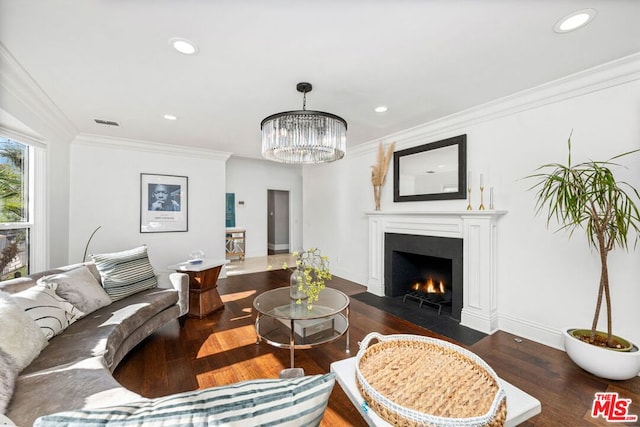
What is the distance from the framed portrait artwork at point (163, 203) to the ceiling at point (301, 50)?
166 centimetres

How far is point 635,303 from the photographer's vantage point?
80.7 inches

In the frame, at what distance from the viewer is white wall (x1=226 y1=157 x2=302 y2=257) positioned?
269 inches

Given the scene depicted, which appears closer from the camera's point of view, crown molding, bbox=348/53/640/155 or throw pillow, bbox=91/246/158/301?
crown molding, bbox=348/53/640/155

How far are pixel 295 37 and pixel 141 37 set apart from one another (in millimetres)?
1015

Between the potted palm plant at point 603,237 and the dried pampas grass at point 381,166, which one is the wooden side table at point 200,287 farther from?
the potted palm plant at point 603,237

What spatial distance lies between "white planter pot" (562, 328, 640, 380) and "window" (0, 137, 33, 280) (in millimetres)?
5027

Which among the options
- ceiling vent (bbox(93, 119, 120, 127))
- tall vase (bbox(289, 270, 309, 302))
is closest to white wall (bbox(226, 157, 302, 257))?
ceiling vent (bbox(93, 119, 120, 127))

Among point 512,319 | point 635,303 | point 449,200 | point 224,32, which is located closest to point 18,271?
point 224,32

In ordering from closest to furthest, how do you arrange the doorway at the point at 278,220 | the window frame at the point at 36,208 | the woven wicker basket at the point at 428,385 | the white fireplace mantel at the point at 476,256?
the woven wicker basket at the point at 428,385
the white fireplace mantel at the point at 476,256
the window frame at the point at 36,208
the doorway at the point at 278,220

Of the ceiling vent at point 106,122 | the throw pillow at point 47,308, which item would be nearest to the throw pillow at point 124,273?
the throw pillow at point 47,308

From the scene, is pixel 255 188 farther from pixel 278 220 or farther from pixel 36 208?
pixel 36 208

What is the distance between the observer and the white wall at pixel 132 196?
3.98 m

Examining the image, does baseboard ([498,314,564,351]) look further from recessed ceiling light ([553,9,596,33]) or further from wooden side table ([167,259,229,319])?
wooden side table ([167,259,229,319])

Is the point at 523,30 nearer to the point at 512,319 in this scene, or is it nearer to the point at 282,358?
the point at 512,319
